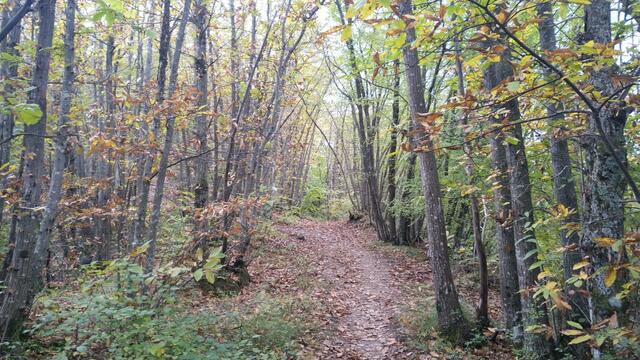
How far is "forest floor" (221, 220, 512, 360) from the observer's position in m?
6.29

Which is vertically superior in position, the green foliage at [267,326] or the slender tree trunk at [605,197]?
the slender tree trunk at [605,197]

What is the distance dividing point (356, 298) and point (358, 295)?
0.23 m

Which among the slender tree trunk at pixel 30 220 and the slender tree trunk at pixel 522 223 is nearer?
the slender tree trunk at pixel 30 220

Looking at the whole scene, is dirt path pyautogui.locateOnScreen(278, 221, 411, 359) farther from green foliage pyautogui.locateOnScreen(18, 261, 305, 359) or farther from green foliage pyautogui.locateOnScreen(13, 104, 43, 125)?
green foliage pyautogui.locateOnScreen(13, 104, 43, 125)

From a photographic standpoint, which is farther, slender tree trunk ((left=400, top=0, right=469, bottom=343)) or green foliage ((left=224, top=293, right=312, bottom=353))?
slender tree trunk ((left=400, top=0, right=469, bottom=343))

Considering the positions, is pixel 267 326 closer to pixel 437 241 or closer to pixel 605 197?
pixel 437 241

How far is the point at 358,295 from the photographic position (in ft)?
30.5

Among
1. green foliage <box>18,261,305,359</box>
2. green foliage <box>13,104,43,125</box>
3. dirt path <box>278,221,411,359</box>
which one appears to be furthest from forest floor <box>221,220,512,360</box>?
green foliage <box>13,104,43,125</box>

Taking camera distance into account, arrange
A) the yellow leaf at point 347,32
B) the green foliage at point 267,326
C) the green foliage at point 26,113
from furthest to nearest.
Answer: the green foliage at point 267,326 < the yellow leaf at point 347,32 < the green foliage at point 26,113

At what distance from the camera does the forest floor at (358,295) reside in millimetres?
6289

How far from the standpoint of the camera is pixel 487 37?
2.42 m

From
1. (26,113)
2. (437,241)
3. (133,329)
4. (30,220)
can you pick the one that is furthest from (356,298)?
(26,113)

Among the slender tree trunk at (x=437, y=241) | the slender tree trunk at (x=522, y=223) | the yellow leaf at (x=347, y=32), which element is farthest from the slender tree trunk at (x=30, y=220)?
the slender tree trunk at (x=522, y=223)

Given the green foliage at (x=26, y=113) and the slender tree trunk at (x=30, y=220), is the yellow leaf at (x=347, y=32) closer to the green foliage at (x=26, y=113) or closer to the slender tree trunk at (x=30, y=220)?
the green foliage at (x=26, y=113)
